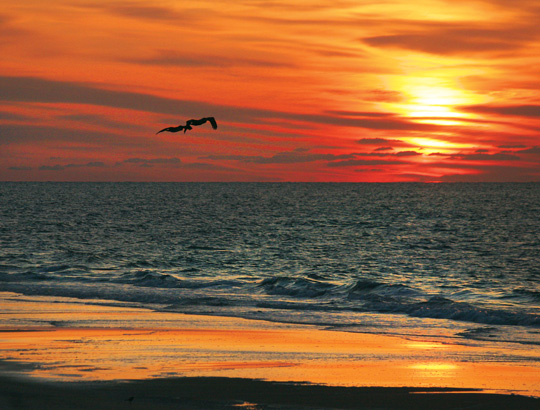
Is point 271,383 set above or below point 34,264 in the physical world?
above

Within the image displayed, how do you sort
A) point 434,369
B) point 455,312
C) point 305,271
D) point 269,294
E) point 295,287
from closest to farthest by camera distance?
point 434,369 → point 455,312 → point 269,294 → point 295,287 → point 305,271

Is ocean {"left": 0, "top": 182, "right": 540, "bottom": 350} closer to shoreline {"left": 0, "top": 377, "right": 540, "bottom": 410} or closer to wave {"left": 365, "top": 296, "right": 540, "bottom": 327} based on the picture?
wave {"left": 365, "top": 296, "right": 540, "bottom": 327}

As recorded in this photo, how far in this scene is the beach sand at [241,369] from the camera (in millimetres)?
10414

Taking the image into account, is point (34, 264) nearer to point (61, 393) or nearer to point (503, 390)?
point (61, 393)

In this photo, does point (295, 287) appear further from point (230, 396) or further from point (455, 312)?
point (230, 396)

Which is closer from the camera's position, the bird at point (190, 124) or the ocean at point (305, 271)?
the bird at point (190, 124)

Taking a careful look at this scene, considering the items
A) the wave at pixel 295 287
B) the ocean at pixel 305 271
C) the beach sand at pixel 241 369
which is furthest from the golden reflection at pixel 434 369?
the wave at pixel 295 287

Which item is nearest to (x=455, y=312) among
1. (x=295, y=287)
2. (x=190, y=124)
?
(x=295, y=287)

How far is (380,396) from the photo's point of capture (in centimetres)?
1068

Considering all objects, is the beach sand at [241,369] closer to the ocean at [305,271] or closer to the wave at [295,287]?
the ocean at [305,271]

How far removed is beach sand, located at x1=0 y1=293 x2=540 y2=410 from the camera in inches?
410

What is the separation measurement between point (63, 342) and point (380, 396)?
22.7 feet

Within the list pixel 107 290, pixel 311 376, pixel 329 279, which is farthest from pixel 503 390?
pixel 329 279

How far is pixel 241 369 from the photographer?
1230 cm
